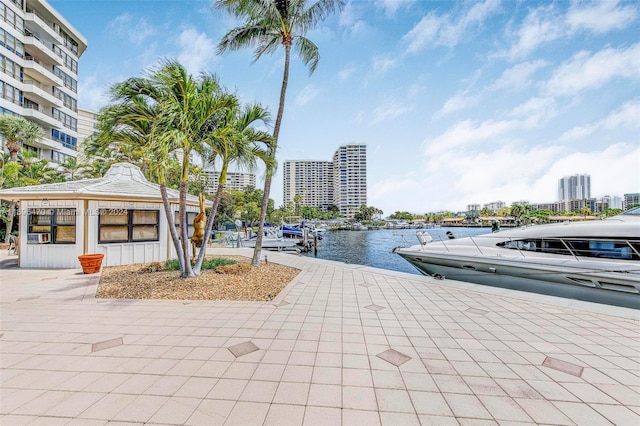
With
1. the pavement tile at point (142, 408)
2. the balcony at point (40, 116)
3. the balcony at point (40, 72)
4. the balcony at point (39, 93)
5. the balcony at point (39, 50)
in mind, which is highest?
the balcony at point (39, 50)

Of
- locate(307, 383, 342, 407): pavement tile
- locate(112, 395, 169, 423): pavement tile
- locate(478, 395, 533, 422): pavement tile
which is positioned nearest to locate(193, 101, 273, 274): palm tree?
locate(112, 395, 169, 423): pavement tile

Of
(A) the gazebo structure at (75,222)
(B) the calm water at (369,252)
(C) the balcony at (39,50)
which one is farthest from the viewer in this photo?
(C) the balcony at (39,50)

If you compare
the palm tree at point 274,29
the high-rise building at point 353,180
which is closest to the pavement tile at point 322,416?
the palm tree at point 274,29

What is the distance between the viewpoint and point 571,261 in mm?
6230

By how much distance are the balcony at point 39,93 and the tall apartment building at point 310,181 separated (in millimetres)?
109197

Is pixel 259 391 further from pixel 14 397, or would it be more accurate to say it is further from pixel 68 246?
pixel 68 246

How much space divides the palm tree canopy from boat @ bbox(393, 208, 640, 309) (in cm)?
897

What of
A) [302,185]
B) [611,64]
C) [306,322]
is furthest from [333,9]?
[302,185]

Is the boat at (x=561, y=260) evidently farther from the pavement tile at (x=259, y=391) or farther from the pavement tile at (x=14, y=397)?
the pavement tile at (x=14, y=397)

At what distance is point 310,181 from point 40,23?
112951 mm

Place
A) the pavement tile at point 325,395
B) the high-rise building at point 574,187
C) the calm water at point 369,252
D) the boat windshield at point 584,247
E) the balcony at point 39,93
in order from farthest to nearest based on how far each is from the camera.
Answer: the high-rise building at point 574,187 < the balcony at point 39,93 < the calm water at point 369,252 < the boat windshield at point 584,247 < the pavement tile at point 325,395

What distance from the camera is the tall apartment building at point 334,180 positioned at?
12131 centimetres

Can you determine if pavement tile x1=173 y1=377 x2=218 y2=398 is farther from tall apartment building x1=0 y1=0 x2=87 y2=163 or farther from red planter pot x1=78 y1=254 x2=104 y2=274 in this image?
tall apartment building x1=0 y1=0 x2=87 y2=163

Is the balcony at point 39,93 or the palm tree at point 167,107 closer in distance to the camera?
the palm tree at point 167,107
